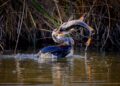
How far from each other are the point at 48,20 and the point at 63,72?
4372 millimetres

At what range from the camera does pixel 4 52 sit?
1084 centimetres

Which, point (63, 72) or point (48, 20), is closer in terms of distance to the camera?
point (63, 72)

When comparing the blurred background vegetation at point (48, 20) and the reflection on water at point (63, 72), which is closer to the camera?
the reflection on water at point (63, 72)

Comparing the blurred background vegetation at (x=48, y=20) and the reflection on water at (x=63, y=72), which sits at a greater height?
the blurred background vegetation at (x=48, y=20)

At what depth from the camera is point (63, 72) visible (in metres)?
7.64

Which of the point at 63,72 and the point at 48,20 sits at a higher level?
the point at 48,20

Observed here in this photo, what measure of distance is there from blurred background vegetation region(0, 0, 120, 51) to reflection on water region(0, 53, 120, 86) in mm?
2130

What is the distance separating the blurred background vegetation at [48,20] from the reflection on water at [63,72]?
2130 millimetres

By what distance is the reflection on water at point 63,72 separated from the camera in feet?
21.6

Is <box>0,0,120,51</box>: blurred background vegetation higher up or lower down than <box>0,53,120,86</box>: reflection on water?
higher up

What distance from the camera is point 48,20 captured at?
1191 centimetres

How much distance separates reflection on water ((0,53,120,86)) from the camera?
259 inches

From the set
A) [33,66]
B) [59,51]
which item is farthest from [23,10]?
[33,66]

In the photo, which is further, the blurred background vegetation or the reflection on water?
the blurred background vegetation
